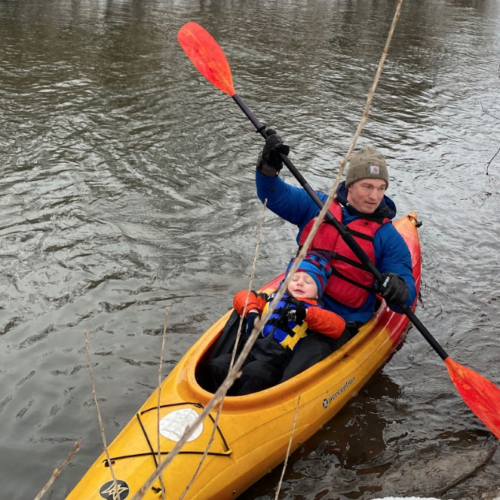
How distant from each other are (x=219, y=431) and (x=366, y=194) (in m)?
1.79

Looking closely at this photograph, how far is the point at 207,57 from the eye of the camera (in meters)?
4.10

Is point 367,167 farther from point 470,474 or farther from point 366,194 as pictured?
point 470,474

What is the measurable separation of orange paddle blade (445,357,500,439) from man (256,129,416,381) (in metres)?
0.57

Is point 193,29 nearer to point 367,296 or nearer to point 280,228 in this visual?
point 367,296

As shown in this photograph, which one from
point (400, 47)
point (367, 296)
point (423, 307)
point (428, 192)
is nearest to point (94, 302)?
point (367, 296)

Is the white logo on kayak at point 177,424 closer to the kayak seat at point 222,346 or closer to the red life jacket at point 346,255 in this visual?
the kayak seat at point 222,346

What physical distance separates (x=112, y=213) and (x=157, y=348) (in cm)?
248

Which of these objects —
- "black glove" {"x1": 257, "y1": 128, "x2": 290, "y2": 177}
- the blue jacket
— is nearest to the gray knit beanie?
the blue jacket

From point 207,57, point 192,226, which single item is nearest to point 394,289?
point 207,57

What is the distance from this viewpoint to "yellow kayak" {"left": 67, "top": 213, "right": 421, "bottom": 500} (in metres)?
2.85

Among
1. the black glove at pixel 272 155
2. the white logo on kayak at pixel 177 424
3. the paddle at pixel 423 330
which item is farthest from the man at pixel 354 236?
the white logo on kayak at pixel 177 424

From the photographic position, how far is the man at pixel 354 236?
369 centimetres

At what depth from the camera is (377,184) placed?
3775 mm

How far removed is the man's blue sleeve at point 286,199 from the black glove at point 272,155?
0.07 m
